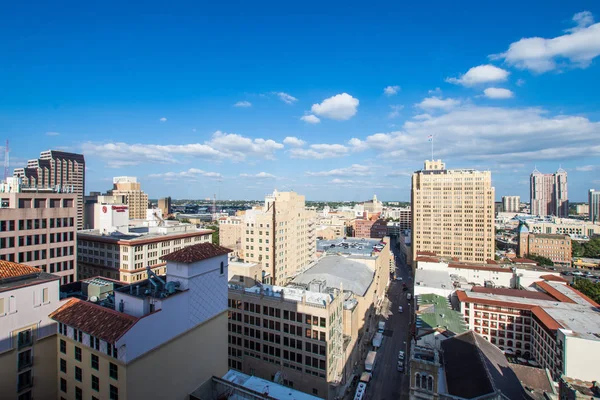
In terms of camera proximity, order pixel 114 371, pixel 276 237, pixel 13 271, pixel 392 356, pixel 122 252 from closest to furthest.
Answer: pixel 114 371 → pixel 13 271 → pixel 392 356 → pixel 122 252 → pixel 276 237

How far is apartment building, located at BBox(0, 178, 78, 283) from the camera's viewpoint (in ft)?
159

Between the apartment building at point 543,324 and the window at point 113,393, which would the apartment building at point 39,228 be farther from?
the apartment building at point 543,324

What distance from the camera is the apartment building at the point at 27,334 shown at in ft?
75.7

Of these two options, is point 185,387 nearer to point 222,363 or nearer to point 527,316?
point 222,363

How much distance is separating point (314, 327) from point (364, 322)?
94.1 ft

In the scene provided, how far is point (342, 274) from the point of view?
83.9 meters

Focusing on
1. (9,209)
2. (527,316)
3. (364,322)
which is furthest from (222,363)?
(527,316)

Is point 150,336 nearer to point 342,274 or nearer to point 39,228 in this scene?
point 39,228

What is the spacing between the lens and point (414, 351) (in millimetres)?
43062

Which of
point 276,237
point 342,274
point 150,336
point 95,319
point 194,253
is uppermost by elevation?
point 194,253

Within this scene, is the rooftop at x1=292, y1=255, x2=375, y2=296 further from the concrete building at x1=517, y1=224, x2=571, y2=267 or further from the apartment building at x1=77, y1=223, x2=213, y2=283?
the concrete building at x1=517, y1=224, x2=571, y2=267

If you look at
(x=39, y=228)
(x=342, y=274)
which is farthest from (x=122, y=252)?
(x=342, y=274)

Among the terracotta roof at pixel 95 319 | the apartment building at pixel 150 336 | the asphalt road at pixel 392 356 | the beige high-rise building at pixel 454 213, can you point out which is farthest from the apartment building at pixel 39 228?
the beige high-rise building at pixel 454 213

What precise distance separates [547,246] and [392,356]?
142031 millimetres
